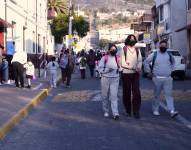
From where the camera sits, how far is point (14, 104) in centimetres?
1495

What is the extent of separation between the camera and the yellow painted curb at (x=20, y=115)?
1042cm

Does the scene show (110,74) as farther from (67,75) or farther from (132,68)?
(67,75)

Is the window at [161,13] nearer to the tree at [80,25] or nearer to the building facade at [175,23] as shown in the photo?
the building facade at [175,23]

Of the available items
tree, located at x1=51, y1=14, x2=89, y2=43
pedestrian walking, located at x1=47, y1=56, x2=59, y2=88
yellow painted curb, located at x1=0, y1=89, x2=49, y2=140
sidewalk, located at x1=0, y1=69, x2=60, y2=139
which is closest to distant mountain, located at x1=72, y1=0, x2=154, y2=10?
tree, located at x1=51, y1=14, x2=89, y2=43

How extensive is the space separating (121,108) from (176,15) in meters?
36.6

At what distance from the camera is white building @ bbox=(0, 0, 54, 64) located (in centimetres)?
2819

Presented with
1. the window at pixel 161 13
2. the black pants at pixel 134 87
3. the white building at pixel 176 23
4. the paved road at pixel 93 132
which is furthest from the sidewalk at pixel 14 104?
the window at pixel 161 13

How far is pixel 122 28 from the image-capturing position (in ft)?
430

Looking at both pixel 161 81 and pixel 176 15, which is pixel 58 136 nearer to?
pixel 161 81

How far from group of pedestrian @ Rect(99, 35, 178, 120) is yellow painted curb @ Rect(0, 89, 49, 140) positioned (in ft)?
6.83

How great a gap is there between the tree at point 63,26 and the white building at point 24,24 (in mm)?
18063

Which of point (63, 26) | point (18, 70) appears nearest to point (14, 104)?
point (18, 70)

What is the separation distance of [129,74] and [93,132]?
244 centimetres

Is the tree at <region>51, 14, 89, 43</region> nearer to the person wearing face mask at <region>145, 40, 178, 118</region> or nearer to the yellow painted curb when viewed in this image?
the yellow painted curb
